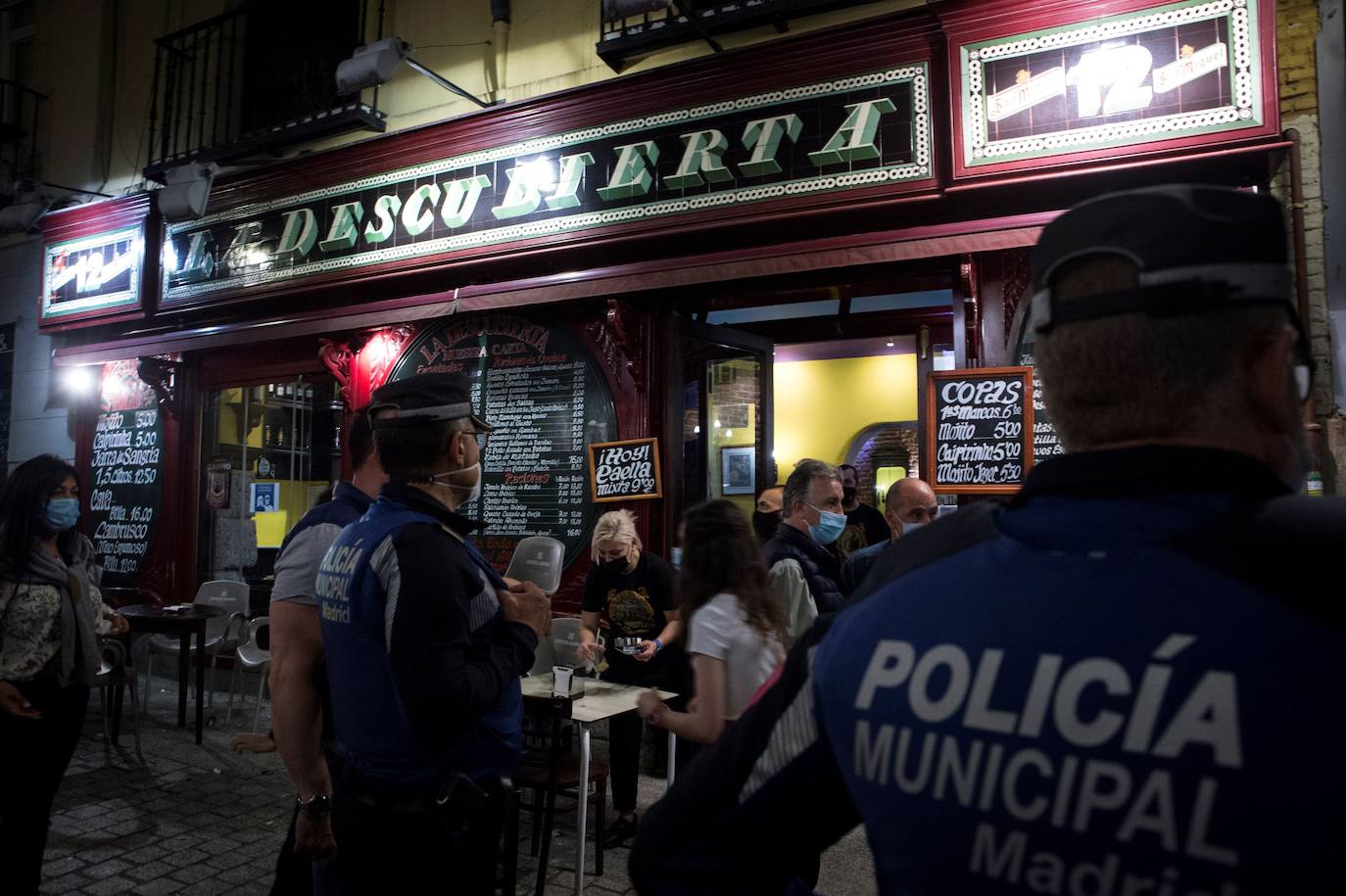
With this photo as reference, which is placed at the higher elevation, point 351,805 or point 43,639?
point 43,639

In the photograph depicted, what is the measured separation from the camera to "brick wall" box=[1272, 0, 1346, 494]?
15.8ft

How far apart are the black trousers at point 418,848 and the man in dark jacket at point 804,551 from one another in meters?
2.19

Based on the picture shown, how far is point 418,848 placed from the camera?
2.18 m

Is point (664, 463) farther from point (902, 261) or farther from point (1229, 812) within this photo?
point (1229, 812)

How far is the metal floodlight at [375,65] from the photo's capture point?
721cm

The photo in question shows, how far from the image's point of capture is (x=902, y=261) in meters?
6.04

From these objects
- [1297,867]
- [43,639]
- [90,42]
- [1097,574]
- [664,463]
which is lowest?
[43,639]

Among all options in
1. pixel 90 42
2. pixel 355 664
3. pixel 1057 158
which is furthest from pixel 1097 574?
pixel 90 42

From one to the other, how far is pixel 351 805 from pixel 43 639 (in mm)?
2184

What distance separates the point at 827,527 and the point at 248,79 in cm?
838

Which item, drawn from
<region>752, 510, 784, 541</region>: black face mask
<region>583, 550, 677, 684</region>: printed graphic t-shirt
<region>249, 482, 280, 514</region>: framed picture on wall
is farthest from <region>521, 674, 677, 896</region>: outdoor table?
<region>249, 482, 280, 514</region>: framed picture on wall

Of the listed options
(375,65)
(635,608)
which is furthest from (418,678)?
(375,65)

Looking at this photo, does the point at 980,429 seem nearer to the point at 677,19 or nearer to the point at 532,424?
the point at 532,424

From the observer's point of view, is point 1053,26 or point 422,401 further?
point 1053,26
